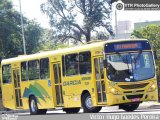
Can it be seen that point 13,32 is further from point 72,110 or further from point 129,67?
point 129,67

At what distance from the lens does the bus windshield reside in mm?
23781

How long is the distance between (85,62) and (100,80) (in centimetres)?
127

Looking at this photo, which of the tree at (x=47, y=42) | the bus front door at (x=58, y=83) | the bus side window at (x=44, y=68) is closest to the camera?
the bus front door at (x=58, y=83)

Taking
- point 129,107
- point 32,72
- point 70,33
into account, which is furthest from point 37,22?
point 129,107

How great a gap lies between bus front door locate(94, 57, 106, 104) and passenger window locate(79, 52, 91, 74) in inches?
20.6

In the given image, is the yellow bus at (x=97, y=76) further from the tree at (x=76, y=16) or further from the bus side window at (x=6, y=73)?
the tree at (x=76, y=16)

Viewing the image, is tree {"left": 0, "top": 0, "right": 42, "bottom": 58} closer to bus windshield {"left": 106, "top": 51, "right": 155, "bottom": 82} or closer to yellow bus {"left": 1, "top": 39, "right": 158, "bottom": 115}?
yellow bus {"left": 1, "top": 39, "right": 158, "bottom": 115}

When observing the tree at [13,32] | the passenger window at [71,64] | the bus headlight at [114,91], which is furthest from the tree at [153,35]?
the tree at [13,32]

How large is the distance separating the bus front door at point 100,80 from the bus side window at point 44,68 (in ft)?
14.5

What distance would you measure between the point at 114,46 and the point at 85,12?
46376mm

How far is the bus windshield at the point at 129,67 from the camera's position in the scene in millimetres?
23781

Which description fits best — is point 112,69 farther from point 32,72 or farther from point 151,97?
point 32,72

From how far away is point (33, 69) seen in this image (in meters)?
29.9

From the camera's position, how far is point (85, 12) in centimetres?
7044
